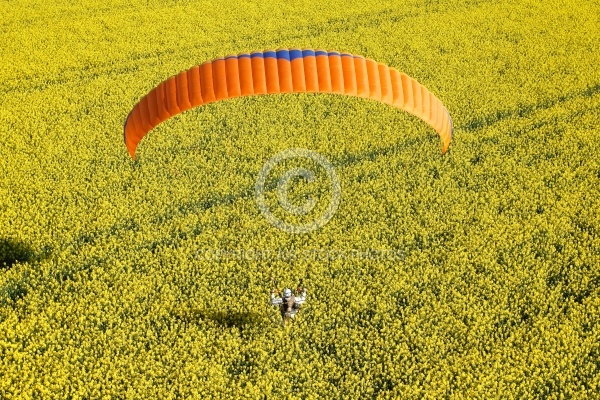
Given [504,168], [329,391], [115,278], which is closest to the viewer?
[329,391]

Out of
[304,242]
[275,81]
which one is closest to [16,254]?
[304,242]

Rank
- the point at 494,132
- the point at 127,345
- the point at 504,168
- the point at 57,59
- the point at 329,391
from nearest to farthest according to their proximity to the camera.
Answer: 1. the point at 329,391
2. the point at 127,345
3. the point at 504,168
4. the point at 494,132
5. the point at 57,59

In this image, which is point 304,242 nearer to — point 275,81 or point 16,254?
point 275,81

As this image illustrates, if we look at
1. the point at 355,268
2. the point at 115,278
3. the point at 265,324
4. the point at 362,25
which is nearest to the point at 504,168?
the point at 355,268

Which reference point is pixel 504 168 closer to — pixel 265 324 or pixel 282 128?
pixel 282 128

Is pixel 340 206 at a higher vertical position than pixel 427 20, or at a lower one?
lower

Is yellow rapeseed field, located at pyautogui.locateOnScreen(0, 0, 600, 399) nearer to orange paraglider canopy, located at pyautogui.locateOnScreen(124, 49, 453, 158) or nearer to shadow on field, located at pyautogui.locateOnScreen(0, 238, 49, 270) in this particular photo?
shadow on field, located at pyautogui.locateOnScreen(0, 238, 49, 270)

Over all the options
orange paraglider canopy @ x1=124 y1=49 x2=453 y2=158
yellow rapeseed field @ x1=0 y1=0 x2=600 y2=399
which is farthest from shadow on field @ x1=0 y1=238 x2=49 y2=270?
orange paraglider canopy @ x1=124 y1=49 x2=453 y2=158

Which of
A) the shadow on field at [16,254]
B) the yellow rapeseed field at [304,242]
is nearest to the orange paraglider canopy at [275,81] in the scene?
the yellow rapeseed field at [304,242]
